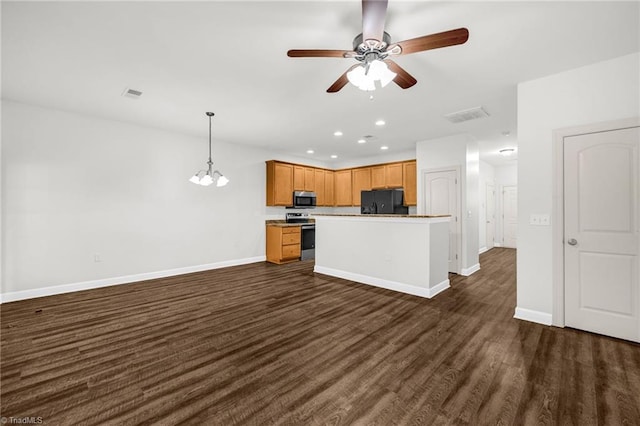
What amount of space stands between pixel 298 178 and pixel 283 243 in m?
1.86

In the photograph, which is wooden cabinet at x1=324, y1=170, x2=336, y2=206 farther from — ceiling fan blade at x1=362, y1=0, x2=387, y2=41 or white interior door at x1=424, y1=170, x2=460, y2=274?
ceiling fan blade at x1=362, y1=0, x2=387, y2=41

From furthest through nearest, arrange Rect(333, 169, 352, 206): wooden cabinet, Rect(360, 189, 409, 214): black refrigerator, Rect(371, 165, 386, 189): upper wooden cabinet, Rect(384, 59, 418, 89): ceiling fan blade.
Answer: Rect(333, 169, 352, 206): wooden cabinet < Rect(371, 165, 386, 189): upper wooden cabinet < Rect(360, 189, 409, 214): black refrigerator < Rect(384, 59, 418, 89): ceiling fan blade

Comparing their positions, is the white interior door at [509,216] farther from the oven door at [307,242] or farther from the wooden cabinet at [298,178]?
the wooden cabinet at [298,178]

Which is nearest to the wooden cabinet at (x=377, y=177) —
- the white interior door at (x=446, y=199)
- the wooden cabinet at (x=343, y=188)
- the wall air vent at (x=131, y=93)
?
the wooden cabinet at (x=343, y=188)

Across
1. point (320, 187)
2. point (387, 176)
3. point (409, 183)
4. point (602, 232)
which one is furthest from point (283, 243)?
point (602, 232)

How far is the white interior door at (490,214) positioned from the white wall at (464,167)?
316cm

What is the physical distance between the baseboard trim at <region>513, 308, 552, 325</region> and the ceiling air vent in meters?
2.80

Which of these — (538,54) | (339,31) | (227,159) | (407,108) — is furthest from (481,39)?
(227,159)

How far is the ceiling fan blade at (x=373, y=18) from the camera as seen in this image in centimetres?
154

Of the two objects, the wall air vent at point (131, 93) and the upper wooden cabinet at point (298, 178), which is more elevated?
the wall air vent at point (131, 93)

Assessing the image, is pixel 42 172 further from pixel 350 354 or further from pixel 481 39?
pixel 481 39

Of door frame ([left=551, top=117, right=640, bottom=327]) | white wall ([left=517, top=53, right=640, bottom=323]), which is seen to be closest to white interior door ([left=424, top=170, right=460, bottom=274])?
white wall ([left=517, top=53, right=640, bottom=323])

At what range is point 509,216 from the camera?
8.48 meters

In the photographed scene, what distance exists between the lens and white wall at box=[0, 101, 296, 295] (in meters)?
3.69
